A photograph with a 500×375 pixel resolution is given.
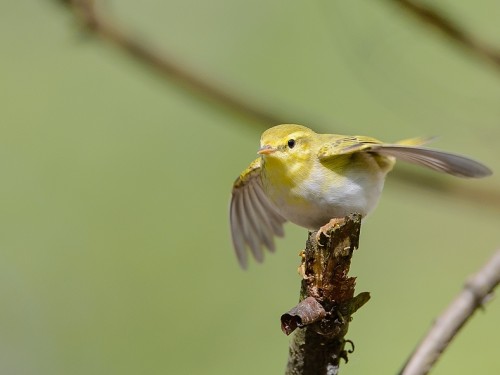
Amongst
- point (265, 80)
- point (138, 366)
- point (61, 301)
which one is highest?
point (265, 80)

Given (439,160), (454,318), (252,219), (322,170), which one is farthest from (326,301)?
(252,219)

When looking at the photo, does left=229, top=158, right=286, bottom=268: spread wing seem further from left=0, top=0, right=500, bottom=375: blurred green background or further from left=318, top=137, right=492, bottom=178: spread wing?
left=0, top=0, right=500, bottom=375: blurred green background

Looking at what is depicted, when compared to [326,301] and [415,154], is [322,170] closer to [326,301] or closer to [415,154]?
[415,154]

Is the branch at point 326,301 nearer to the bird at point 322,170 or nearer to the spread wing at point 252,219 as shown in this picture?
the bird at point 322,170

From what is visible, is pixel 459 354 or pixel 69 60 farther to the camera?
pixel 69 60

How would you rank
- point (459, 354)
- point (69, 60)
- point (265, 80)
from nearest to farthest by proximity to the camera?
point (459, 354) → point (265, 80) → point (69, 60)

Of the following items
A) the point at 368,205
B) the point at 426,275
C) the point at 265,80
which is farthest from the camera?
the point at 265,80

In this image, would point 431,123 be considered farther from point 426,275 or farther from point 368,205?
point 426,275

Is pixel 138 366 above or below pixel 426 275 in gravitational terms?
below

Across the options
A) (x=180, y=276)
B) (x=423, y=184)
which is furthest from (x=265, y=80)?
(x=423, y=184)
